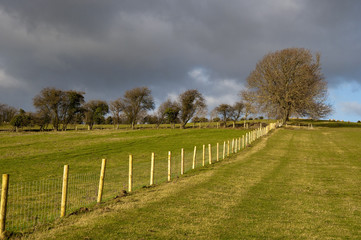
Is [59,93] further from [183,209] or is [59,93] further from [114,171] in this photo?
[183,209]

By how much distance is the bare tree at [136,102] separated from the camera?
81250 mm

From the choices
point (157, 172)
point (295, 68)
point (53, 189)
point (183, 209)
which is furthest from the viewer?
point (295, 68)

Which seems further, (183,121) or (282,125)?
(183,121)

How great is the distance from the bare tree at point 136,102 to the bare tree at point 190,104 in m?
10.1

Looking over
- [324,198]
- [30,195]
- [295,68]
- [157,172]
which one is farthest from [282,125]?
[30,195]

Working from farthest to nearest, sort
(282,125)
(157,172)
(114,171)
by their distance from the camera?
1. (282,125)
2. (114,171)
3. (157,172)

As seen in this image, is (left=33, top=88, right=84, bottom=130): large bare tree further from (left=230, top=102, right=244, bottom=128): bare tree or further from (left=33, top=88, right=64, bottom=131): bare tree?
(left=230, top=102, right=244, bottom=128): bare tree

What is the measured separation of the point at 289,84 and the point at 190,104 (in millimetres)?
33411

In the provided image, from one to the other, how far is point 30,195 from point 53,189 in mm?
1709

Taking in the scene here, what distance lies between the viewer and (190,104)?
8188 cm

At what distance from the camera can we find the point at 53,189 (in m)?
15.8

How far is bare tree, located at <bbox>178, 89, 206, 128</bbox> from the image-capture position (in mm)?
81500

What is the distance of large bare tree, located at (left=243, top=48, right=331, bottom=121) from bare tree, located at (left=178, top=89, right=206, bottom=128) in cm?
2589

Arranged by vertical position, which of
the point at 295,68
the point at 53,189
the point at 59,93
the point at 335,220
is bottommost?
the point at 53,189
